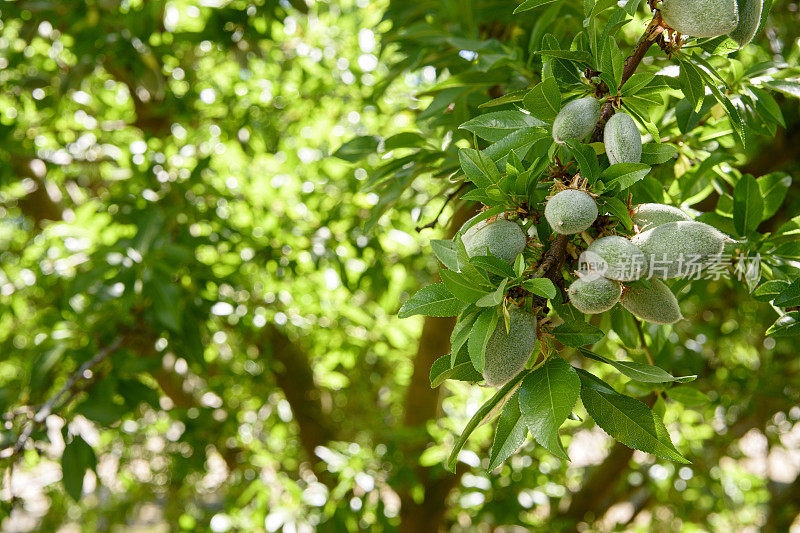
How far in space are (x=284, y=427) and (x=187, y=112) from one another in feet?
3.11

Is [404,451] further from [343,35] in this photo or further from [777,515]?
[777,515]

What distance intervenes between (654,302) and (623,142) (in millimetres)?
116

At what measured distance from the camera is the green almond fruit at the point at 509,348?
→ 0.42 metres

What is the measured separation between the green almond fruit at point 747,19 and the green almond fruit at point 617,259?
0.63ft

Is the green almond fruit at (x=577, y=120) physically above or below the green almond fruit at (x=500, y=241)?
above

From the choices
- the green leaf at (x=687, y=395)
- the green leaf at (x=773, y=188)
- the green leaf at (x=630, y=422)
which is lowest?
the green leaf at (x=687, y=395)

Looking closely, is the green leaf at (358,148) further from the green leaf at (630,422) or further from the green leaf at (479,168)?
the green leaf at (630,422)

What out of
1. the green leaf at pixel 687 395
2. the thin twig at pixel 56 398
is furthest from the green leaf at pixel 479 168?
the thin twig at pixel 56 398

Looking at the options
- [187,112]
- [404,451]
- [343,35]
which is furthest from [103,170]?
[404,451]

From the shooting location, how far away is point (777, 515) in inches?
84.4

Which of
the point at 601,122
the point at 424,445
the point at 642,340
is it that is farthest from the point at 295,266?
the point at 601,122

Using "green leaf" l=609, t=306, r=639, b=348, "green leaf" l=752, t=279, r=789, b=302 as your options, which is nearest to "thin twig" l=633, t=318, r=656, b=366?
"green leaf" l=609, t=306, r=639, b=348

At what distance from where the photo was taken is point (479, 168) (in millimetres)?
466

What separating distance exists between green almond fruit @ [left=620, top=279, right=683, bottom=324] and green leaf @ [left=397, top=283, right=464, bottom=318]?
13 cm
